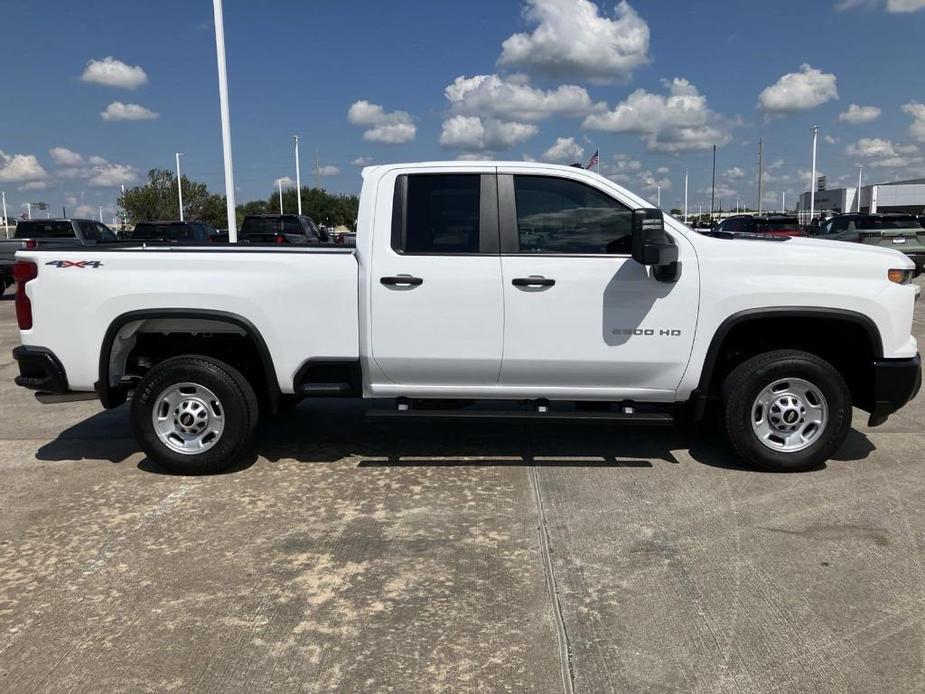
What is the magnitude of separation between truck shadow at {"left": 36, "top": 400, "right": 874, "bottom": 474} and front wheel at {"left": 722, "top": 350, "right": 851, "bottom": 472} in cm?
A: 31

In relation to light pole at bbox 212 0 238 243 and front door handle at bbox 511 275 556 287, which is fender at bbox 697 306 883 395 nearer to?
front door handle at bbox 511 275 556 287

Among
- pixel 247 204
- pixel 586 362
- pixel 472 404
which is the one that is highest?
pixel 247 204

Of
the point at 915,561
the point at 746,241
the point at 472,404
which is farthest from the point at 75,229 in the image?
the point at 915,561

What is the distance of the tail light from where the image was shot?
5.09 metres

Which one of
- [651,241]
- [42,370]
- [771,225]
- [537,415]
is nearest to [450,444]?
[537,415]

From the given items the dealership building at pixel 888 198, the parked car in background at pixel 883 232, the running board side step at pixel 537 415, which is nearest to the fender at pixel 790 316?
the running board side step at pixel 537 415

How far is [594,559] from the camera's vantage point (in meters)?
4.00

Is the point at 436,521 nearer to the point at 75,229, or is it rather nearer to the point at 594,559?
the point at 594,559

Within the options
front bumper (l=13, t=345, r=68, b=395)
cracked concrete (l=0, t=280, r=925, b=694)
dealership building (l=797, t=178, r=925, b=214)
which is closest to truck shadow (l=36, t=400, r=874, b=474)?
cracked concrete (l=0, t=280, r=925, b=694)

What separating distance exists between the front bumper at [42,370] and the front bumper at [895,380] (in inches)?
216

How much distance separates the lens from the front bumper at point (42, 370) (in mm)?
5145

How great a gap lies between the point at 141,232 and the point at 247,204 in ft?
218

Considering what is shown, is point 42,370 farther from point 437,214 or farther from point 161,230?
point 161,230

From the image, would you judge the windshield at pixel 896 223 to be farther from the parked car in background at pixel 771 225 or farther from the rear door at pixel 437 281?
the rear door at pixel 437 281
